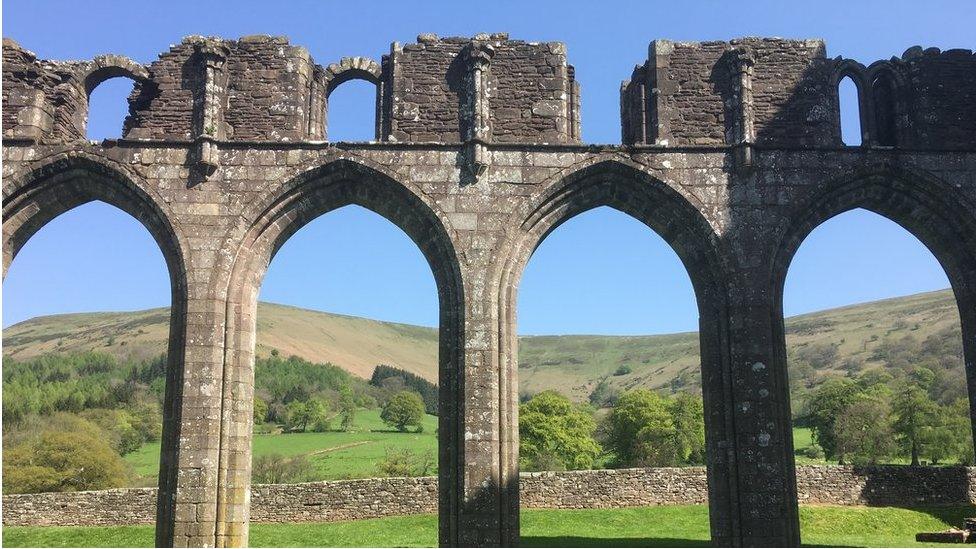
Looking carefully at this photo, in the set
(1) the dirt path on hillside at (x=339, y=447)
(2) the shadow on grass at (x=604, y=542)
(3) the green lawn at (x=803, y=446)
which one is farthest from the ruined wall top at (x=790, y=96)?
(1) the dirt path on hillside at (x=339, y=447)

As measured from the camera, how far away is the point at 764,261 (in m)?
10.2

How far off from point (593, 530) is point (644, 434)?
64.7 ft

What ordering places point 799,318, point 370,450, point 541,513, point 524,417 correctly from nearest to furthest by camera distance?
1. point 541,513
2. point 524,417
3. point 370,450
4. point 799,318

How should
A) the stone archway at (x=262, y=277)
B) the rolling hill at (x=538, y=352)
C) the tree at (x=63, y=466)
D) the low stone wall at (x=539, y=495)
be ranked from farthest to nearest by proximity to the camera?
1. the rolling hill at (x=538, y=352)
2. the tree at (x=63, y=466)
3. the low stone wall at (x=539, y=495)
4. the stone archway at (x=262, y=277)

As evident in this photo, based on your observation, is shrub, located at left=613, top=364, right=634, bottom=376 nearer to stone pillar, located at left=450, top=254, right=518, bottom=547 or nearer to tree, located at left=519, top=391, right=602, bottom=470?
tree, located at left=519, top=391, right=602, bottom=470

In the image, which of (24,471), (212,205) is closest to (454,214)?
(212,205)

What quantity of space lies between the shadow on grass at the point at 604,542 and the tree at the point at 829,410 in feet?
85.2

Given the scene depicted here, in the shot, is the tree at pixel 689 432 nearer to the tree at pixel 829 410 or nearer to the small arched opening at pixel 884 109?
the tree at pixel 829 410

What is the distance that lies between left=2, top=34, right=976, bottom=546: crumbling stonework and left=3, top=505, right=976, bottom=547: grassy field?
5.33 m

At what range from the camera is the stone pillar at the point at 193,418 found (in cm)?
942

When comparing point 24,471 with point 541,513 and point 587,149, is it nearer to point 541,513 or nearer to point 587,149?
point 541,513

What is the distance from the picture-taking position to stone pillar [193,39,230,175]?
10312 mm

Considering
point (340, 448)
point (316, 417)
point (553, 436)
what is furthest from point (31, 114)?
point (316, 417)

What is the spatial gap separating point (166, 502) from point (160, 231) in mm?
3258
